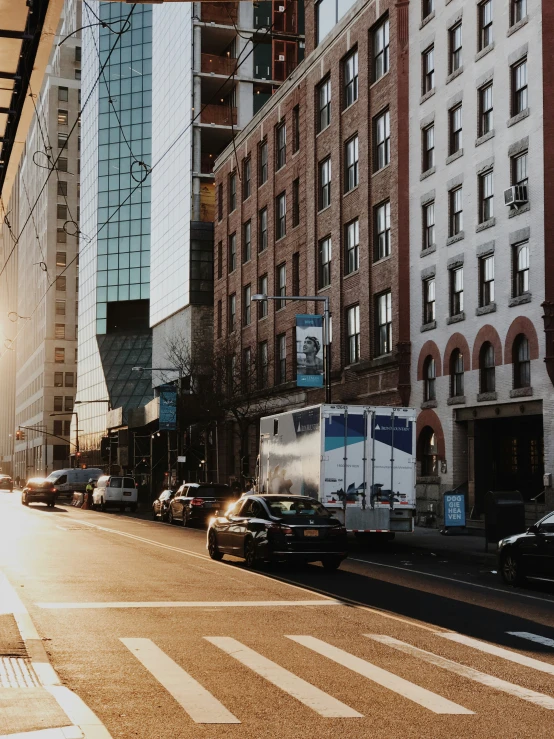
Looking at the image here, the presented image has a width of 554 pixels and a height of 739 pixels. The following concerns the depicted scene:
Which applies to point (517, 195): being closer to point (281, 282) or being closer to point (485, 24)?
point (485, 24)

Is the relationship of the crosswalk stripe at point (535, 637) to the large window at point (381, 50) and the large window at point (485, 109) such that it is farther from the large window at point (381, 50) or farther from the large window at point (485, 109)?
the large window at point (381, 50)

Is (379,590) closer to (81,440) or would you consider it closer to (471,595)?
(471,595)

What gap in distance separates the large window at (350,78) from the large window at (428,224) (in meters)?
8.66

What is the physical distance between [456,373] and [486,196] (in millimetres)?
5982

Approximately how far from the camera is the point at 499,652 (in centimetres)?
1112

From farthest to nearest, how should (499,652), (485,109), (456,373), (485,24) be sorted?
(456,373) < (485,24) < (485,109) < (499,652)

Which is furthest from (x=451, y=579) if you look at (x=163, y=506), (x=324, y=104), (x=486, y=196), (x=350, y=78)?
(x=324, y=104)

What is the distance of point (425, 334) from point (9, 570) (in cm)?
2137

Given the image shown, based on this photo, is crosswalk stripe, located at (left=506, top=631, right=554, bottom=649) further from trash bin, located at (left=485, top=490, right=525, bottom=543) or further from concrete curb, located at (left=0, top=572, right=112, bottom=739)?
trash bin, located at (left=485, top=490, right=525, bottom=543)

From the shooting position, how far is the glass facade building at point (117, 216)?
96.3 meters

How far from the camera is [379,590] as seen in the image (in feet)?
56.4

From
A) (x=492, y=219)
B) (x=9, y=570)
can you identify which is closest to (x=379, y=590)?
(x=9, y=570)

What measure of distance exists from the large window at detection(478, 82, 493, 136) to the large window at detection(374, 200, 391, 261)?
7001 mm

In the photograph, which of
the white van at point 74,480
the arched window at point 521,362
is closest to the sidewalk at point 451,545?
the arched window at point 521,362
